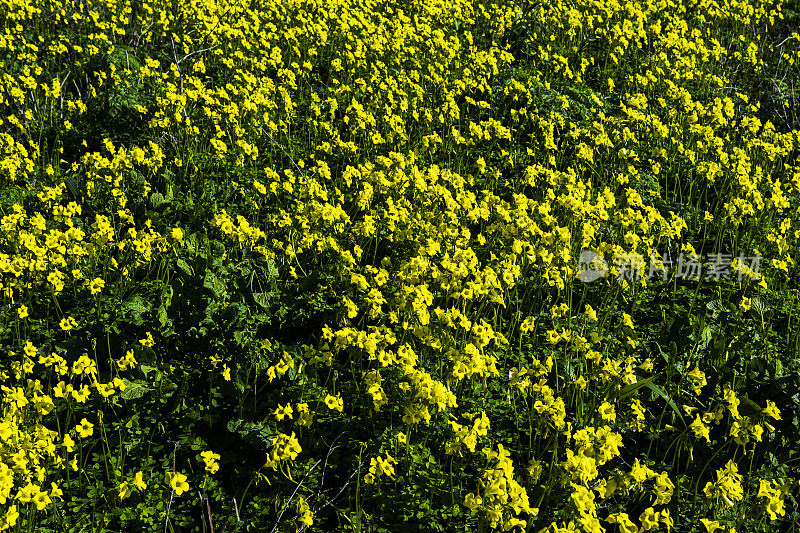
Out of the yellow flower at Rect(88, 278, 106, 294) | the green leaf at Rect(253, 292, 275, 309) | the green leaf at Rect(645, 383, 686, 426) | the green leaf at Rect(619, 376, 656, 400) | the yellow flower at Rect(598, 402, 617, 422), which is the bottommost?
the green leaf at Rect(645, 383, 686, 426)

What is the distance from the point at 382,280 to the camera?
459 centimetres

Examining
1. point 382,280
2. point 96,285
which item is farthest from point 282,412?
point 96,285

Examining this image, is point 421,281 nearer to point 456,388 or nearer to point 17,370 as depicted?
point 456,388

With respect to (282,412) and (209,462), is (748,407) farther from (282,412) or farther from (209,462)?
(209,462)

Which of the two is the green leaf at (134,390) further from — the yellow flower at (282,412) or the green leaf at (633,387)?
the green leaf at (633,387)

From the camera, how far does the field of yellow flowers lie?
3.67m

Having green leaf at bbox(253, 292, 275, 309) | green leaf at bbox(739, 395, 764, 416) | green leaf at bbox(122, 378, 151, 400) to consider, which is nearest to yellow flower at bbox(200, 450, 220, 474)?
green leaf at bbox(122, 378, 151, 400)

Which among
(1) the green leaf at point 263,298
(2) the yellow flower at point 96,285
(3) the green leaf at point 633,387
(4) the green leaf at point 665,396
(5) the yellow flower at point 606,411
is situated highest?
(2) the yellow flower at point 96,285

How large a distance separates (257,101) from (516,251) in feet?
9.64

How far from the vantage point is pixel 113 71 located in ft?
23.0

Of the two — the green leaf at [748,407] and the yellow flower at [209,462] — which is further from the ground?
the yellow flower at [209,462]

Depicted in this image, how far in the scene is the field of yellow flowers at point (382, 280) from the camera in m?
3.67

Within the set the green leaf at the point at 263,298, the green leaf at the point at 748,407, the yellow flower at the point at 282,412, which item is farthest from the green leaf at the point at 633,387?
the green leaf at the point at 263,298

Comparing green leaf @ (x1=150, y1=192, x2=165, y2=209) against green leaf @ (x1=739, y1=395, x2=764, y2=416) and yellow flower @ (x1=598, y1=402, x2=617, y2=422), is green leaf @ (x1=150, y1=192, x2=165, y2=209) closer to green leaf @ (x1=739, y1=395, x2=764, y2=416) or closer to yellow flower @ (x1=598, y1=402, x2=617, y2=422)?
yellow flower @ (x1=598, y1=402, x2=617, y2=422)
